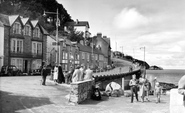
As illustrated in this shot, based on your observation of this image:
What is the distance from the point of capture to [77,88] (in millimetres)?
11883

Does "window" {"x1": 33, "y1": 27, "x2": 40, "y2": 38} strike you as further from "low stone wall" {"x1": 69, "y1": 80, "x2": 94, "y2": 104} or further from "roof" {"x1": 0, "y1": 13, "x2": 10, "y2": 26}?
"low stone wall" {"x1": 69, "y1": 80, "x2": 94, "y2": 104}

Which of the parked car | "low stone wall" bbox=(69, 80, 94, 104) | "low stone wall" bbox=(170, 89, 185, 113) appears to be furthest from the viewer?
the parked car

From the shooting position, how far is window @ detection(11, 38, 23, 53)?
1526 inches

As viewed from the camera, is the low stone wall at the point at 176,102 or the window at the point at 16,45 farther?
the window at the point at 16,45

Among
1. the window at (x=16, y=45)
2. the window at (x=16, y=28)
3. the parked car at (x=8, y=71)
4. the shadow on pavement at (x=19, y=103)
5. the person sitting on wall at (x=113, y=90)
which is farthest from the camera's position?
the window at (x=16, y=28)

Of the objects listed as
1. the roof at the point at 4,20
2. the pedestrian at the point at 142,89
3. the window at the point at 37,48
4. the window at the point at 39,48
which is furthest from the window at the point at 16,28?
the pedestrian at the point at 142,89

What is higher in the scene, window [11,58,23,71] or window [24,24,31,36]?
window [24,24,31,36]

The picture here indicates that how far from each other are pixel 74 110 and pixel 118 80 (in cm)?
3679

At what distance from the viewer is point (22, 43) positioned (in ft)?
134

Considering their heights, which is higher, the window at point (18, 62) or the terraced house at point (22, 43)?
the terraced house at point (22, 43)

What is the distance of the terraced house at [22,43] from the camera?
37344 mm

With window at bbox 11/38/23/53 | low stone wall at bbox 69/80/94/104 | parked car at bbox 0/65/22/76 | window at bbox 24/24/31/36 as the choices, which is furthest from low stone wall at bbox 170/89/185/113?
window at bbox 24/24/31/36

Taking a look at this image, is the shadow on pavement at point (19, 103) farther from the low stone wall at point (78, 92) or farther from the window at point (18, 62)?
the window at point (18, 62)

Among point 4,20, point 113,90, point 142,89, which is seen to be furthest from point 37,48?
point 142,89
